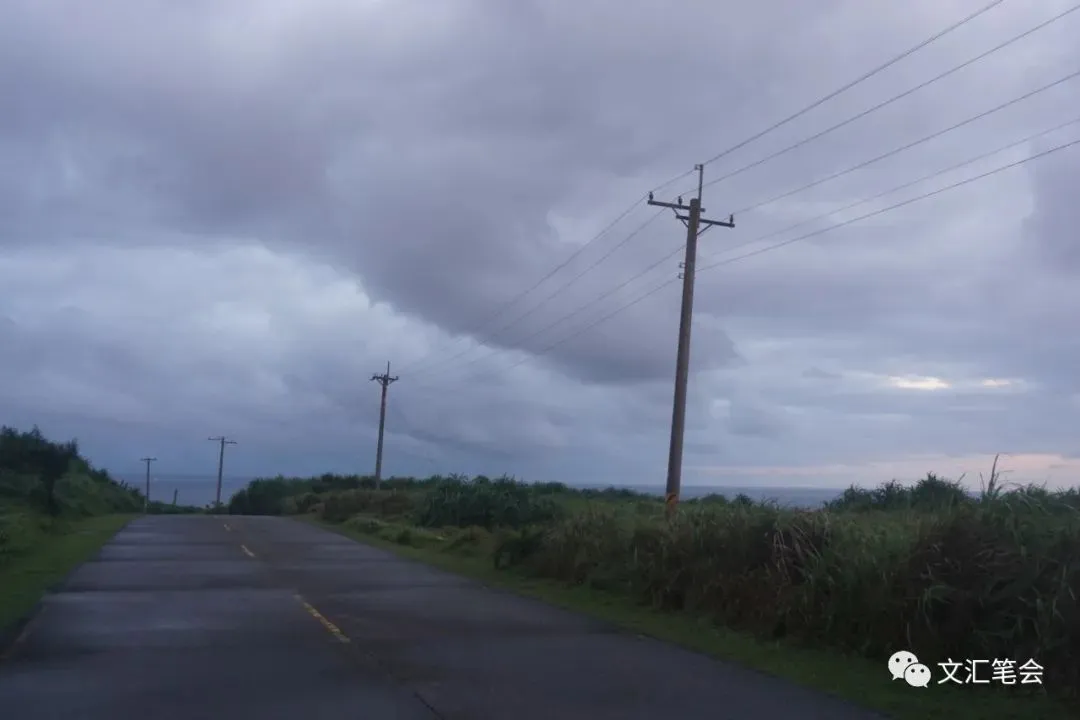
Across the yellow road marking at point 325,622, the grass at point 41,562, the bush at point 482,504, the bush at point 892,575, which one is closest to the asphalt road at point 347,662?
the yellow road marking at point 325,622

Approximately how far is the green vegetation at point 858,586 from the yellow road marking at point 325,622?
13.9ft

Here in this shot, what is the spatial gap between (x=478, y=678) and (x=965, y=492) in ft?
23.0

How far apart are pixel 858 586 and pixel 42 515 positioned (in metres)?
35.9

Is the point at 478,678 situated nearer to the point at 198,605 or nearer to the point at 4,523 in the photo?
the point at 198,605

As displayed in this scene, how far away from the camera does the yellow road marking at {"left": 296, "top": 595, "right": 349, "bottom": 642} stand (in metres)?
15.5

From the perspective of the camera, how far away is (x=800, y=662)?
1399cm

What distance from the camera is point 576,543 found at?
23.7 metres

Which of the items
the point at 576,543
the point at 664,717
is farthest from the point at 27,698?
the point at 576,543

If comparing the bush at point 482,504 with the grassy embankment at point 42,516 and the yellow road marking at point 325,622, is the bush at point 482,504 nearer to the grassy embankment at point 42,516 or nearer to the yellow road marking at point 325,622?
the grassy embankment at point 42,516

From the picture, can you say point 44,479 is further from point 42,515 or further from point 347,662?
point 347,662

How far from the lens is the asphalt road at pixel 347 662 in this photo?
10781 mm

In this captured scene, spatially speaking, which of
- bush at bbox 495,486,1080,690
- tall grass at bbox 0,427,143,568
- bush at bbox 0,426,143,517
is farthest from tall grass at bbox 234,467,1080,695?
bush at bbox 0,426,143,517

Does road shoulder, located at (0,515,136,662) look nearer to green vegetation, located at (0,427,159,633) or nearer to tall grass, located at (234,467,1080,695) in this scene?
green vegetation, located at (0,427,159,633)

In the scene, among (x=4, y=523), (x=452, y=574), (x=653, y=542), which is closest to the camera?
(x=653, y=542)
